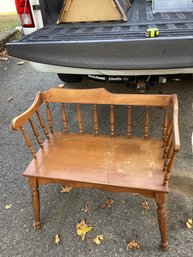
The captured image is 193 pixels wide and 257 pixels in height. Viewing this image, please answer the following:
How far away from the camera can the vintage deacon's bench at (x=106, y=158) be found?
1.56 metres

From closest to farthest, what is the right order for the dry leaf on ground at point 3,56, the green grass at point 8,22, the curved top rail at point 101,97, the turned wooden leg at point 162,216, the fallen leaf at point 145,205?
the turned wooden leg at point 162,216
the curved top rail at point 101,97
the fallen leaf at point 145,205
the dry leaf on ground at point 3,56
the green grass at point 8,22

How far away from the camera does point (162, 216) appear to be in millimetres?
1574

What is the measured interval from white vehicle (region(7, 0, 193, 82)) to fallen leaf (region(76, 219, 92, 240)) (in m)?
1.10

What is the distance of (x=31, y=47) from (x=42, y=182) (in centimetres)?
102

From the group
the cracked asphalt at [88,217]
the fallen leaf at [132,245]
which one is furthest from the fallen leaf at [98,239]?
the fallen leaf at [132,245]

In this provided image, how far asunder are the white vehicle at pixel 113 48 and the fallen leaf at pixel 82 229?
110 centimetres

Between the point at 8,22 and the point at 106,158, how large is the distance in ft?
20.7

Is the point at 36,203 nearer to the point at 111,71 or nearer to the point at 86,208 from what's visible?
the point at 86,208

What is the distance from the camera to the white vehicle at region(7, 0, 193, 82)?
5.93ft

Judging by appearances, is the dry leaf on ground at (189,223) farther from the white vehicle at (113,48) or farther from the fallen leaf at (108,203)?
the white vehicle at (113,48)

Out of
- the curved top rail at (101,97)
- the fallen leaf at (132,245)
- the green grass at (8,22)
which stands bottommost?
the fallen leaf at (132,245)

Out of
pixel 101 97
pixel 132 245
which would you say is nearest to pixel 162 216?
pixel 132 245

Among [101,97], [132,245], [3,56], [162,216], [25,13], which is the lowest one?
[132,245]

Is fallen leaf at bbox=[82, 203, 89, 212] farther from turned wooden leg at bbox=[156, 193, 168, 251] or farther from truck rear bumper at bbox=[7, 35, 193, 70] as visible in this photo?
truck rear bumper at bbox=[7, 35, 193, 70]
